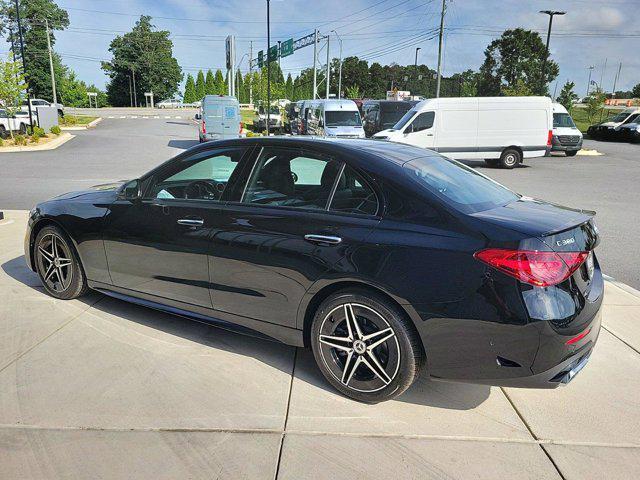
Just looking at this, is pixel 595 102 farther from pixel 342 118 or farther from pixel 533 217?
pixel 533 217

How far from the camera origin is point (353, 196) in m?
3.20

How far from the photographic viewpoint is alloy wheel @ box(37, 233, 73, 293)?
4620 millimetres

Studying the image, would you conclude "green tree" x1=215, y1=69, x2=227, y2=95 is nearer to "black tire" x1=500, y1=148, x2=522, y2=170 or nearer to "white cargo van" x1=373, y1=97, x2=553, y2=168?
"white cargo van" x1=373, y1=97, x2=553, y2=168

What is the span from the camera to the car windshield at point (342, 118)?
24016 mm

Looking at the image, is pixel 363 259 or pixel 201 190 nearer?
pixel 363 259

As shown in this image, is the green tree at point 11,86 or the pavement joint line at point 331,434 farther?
the green tree at point 11,86

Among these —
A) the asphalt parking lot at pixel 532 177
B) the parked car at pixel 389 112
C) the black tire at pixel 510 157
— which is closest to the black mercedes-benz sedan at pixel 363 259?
the asphalt parking lot at pixel 532 177

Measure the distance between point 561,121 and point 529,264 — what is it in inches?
936

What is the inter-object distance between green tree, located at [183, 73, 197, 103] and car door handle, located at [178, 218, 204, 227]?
91.6 metres

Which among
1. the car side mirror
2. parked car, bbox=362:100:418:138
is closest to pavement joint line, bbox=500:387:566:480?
the car side mirror

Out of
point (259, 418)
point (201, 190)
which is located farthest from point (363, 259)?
point (201, 190)

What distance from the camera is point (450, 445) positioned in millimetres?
2762

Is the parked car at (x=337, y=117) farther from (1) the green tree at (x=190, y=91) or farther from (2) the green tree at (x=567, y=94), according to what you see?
(1) the green tree at (x=190, y=91)

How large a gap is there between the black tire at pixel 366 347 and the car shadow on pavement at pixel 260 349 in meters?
0.15
